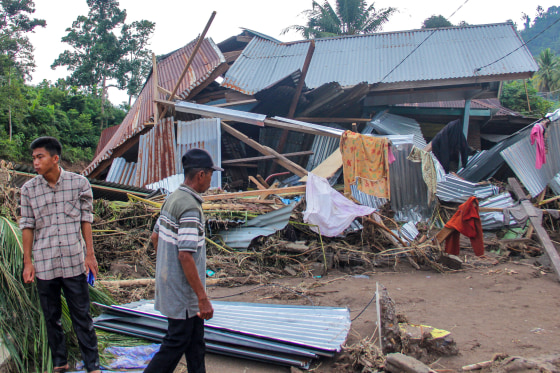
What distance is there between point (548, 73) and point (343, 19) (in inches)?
876

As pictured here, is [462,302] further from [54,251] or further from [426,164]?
[54,251]

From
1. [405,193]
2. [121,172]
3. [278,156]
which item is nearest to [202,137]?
[278,156]

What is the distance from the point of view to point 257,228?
715 cm

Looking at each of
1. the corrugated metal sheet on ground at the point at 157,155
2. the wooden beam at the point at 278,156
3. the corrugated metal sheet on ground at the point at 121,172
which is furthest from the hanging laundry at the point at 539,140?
the corrugated metal sheet on ground at the point at 121,172

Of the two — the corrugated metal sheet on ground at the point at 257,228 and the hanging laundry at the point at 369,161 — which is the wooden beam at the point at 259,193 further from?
the hanging laundry at the point at 369,161

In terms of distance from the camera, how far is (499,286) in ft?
18.9

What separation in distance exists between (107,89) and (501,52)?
87.2ft

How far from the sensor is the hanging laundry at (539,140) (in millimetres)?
8758

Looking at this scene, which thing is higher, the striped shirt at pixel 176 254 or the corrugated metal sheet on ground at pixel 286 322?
the striped shirt at pixel 176 254

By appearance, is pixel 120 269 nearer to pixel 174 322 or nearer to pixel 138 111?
pixel 174 322

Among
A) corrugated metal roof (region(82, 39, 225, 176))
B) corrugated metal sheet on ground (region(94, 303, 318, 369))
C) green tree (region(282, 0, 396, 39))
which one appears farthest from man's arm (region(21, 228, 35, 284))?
green tree (region(282, 0, 396, 39))

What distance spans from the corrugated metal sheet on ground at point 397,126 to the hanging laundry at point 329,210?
4614 mm

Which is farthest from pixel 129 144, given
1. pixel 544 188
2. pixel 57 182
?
pixel 544 188

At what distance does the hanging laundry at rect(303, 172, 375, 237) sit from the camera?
6707mm
